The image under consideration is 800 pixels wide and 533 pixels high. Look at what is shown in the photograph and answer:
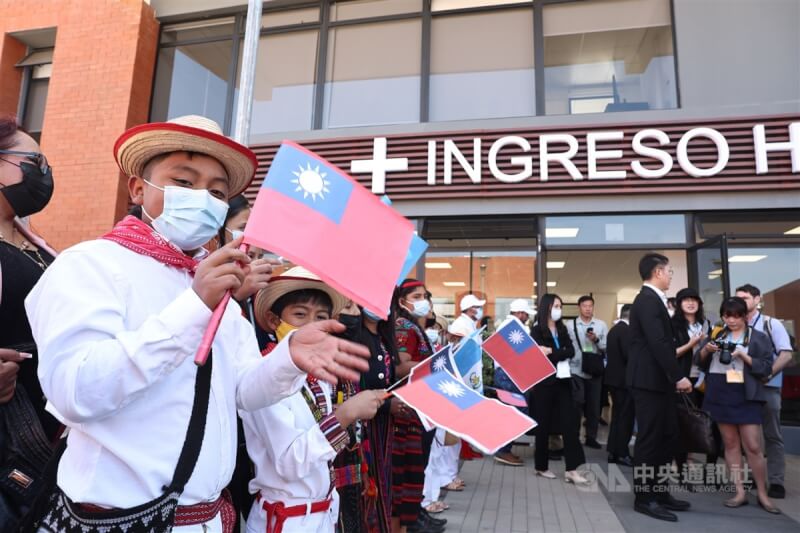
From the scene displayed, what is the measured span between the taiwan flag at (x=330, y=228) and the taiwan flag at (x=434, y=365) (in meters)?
0.55

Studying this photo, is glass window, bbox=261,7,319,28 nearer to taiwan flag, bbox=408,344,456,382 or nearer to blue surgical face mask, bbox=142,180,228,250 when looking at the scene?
taiwan flag, bbox=408,344,456,382

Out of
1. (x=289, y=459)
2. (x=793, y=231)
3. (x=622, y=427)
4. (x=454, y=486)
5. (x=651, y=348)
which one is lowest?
(x=454, y=486)

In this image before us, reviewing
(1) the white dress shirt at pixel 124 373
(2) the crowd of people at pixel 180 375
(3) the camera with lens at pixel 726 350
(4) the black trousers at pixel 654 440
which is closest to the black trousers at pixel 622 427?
(3) the camera with lens at pixel 726 350

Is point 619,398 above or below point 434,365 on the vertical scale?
below

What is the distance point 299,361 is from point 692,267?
8006 mm

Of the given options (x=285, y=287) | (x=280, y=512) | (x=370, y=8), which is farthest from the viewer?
(x=370, y=8)

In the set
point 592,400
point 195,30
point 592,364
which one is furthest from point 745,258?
point 195,30

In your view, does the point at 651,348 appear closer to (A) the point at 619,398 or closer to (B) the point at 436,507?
(A) the point at 619,398

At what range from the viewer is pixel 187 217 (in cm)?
138

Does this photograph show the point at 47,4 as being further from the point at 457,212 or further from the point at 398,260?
the point at 398,260

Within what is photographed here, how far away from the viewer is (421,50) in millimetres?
9195

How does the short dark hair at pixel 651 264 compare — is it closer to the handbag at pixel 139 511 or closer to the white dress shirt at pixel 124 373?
the white dress shirt at pixel 124 373

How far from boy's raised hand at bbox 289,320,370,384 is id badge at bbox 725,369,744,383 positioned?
476cm

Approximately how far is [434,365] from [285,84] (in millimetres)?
8887
